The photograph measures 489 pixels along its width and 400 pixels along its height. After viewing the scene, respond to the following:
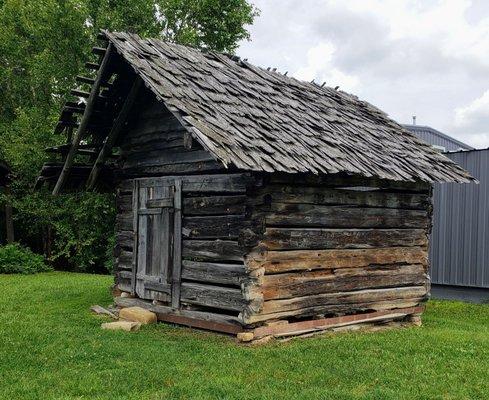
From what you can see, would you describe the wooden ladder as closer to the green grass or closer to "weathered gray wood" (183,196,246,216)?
"weathered gray wood" (183,196,246,216)

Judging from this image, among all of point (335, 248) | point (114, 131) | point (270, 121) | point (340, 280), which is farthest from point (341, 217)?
point (114, 131)

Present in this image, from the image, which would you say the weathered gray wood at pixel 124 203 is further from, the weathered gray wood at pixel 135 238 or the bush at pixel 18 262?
the bush at pixel 18 262

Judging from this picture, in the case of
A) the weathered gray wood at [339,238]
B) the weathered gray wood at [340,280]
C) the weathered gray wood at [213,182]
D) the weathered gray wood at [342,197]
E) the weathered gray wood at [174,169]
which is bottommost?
the weathered gray wood at [340,280]

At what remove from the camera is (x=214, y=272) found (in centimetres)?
1023

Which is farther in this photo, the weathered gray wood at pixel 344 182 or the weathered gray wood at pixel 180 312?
the weathered gray wood at pixel 344 182

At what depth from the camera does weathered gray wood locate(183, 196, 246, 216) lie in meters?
9.92

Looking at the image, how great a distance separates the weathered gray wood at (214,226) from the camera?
9916mm

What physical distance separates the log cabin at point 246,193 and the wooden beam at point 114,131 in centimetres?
3

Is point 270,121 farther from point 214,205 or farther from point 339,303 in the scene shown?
point 339,303

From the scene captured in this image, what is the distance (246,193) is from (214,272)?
146 cm

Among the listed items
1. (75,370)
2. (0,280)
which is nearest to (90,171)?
(75,370)

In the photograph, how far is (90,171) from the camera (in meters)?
13.1

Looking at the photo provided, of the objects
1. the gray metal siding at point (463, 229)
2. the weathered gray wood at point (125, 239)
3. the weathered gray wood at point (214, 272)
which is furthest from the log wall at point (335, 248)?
the gray metal siding at point (463, 229)

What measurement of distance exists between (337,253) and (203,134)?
364cm
